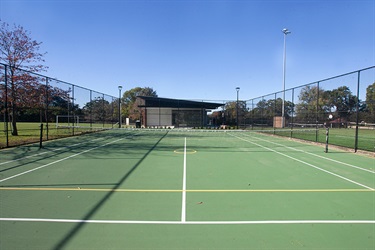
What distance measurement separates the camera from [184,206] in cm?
455

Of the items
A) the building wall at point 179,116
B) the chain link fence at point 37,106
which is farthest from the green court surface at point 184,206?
the building wall at point 179,116

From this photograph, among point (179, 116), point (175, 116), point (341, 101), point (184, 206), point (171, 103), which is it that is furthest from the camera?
point (175, 116)

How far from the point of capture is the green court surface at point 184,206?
10.8ft

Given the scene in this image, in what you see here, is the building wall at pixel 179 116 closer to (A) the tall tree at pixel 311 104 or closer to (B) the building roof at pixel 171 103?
(B) the building roof at pixel 171 103

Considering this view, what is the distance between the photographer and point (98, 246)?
10.1 feet

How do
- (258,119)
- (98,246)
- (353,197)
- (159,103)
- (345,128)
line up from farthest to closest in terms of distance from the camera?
(159,103)
(258,119)
(345,128)
(353,197)
(98,246)

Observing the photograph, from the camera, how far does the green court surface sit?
10.8 ft

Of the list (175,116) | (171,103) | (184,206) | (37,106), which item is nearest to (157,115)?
(175,116)

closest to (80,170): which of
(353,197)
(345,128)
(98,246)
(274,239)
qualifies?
(98,246)

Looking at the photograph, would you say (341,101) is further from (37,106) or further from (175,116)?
(175,116)

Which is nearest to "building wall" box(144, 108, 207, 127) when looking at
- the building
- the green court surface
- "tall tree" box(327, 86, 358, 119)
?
the building

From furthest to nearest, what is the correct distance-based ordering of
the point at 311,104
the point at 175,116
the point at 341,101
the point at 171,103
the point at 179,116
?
the point at 175,116, the point at 179,116, the point at 171,103, the point at 311,104, the point at 341,101

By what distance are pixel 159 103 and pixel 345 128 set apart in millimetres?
26063

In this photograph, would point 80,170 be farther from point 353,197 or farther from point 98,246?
point 353,197
